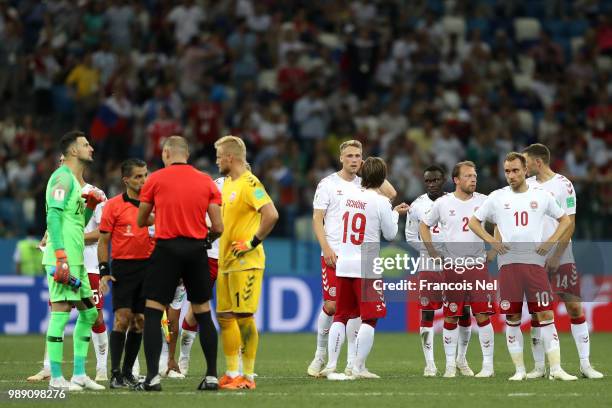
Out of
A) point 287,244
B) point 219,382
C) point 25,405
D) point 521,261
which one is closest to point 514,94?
point 287,244

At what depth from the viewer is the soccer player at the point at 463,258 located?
14250mm

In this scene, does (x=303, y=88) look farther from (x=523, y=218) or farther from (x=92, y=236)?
(x=523, y=218)

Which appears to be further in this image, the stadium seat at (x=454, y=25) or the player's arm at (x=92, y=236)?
the stadium seat at (x=454, y=25)

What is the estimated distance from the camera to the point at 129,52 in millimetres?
26828

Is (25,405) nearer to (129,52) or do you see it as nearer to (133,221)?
(133,221)

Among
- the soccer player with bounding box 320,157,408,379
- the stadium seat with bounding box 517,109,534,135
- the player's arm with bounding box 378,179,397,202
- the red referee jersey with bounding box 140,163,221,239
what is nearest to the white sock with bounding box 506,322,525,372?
the soccer player with bounding box 320,157,408,379

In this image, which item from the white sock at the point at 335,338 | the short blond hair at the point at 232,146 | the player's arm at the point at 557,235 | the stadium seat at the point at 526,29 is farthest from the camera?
the stadium seat at the point at 526,29

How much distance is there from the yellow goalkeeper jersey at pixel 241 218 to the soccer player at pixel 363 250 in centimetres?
131

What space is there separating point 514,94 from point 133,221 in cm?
1704

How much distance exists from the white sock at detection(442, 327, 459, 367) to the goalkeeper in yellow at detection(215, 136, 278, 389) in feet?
8.98

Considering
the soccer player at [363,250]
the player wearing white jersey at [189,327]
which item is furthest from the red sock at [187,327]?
the soccer player at [363,250]

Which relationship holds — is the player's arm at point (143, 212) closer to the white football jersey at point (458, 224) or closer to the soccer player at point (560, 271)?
the white football jersey at point (458, 224)

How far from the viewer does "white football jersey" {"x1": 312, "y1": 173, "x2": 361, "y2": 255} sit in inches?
577

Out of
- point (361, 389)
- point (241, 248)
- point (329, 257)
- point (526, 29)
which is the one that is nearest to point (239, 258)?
point (241, 248)
